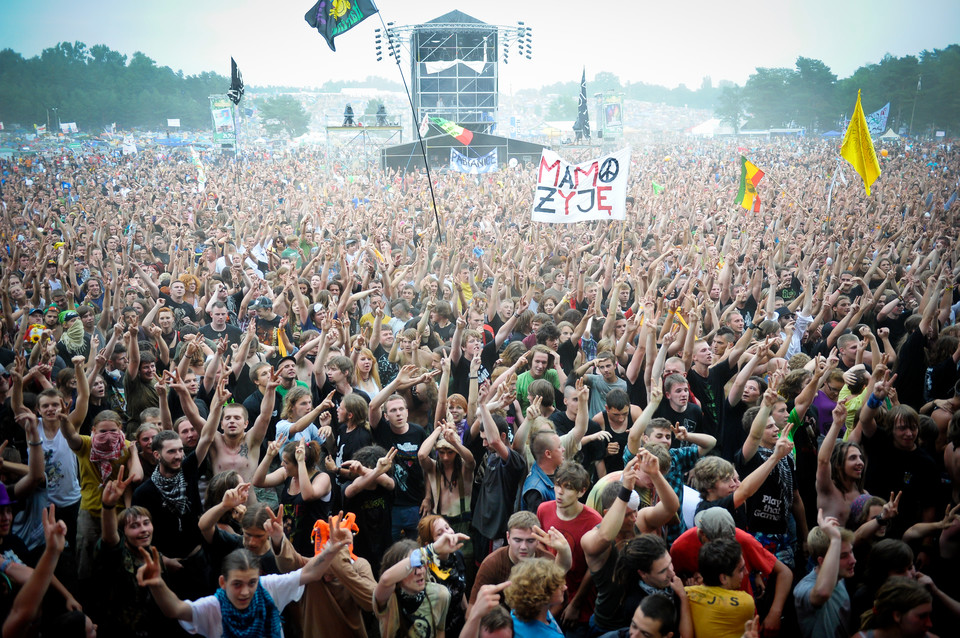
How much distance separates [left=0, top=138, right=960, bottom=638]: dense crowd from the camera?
3598 millimetres

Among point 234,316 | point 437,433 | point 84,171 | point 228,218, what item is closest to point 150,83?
point 84,171

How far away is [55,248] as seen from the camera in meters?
12.9

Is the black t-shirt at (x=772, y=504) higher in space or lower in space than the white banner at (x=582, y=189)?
lower

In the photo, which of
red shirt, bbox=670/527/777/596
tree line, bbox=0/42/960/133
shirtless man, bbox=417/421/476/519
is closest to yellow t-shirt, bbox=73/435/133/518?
shirtless man, bbox=417/421/476/519

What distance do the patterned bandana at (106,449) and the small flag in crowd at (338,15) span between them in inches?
381

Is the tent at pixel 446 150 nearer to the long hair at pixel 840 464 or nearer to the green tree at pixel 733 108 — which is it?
the long hair at pixel 840 464

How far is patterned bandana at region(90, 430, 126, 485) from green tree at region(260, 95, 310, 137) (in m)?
84.5

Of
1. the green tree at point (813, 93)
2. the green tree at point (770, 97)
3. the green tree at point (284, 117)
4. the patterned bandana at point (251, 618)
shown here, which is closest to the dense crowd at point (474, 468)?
the patterned bandana at point (251, 618)

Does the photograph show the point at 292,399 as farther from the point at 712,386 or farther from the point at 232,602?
the point at 712,386

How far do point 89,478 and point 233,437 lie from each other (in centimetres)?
99

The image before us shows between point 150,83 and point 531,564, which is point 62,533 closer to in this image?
point 531,564

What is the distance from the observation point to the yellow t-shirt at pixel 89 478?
4840 mm

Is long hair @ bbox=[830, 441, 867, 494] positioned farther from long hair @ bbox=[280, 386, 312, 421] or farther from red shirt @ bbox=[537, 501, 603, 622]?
long hair @ bbox=[280, 386, 312, 421]

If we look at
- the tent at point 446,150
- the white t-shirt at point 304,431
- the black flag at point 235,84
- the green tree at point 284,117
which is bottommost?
the white t-shirt at point 304,431
